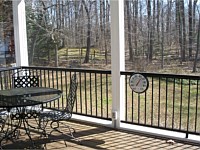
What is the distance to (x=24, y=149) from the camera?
138 inches

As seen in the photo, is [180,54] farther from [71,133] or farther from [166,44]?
[71,133]

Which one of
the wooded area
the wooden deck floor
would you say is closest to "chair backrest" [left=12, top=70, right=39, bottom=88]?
the wooden deck floor

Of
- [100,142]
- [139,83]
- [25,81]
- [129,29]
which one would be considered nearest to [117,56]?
[139,83]

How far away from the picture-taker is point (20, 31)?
5.21 m

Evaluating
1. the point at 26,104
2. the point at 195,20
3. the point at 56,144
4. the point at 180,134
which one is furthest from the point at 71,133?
the point at 195,20

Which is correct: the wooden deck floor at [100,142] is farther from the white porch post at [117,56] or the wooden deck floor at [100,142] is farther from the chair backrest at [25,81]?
the chair backrest at [25,81]

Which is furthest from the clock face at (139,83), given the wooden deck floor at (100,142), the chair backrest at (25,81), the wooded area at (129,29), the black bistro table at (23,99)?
the chair backrest at (25,81)

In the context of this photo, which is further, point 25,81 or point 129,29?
point 129,29

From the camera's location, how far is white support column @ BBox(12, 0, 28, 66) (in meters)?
5.15

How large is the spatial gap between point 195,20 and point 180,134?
181cm

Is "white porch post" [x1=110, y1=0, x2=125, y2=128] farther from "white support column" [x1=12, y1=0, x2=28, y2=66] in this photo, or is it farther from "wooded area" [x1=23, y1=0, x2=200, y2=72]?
"white support column" [x1=12, y1=0, x2=28, y2=66]

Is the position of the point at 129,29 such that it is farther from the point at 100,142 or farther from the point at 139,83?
the point at 100,142

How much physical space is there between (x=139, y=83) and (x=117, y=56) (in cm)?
52

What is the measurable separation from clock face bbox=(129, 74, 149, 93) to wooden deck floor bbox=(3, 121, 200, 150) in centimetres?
65
